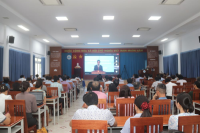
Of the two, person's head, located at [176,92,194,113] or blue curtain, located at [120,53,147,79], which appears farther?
blue curtain, located at [120,53,147,79]

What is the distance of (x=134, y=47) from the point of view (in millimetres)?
14562

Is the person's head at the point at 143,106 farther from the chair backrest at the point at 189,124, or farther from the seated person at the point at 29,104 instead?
the seated person at the point at 29,104

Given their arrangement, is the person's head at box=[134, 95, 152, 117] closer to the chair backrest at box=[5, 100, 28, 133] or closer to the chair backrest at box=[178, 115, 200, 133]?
the chair backrest at box=[178, 115, 200, 133]

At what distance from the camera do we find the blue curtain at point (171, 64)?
1067 centimetres

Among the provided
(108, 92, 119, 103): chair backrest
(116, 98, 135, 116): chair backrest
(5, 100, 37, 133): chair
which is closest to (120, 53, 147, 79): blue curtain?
(108, 92, 119, 103): chair backrest

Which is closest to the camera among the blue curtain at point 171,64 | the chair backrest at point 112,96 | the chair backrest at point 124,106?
the chair backrest at point 124,106

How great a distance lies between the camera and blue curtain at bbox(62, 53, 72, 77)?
14.9 meters

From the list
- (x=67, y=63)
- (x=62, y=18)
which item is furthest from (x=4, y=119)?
(x=67, y=63)

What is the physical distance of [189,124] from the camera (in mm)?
1506

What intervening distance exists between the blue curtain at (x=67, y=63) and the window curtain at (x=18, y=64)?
5391 mm

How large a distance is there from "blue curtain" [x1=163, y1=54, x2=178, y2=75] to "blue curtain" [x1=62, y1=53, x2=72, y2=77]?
8.19 meters

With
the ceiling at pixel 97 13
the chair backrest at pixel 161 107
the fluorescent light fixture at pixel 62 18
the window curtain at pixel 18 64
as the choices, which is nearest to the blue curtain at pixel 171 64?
the ceiling at pixel 97 13

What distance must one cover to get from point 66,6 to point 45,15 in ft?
4.33

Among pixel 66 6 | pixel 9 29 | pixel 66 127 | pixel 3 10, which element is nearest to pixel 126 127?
pixel 66 127
